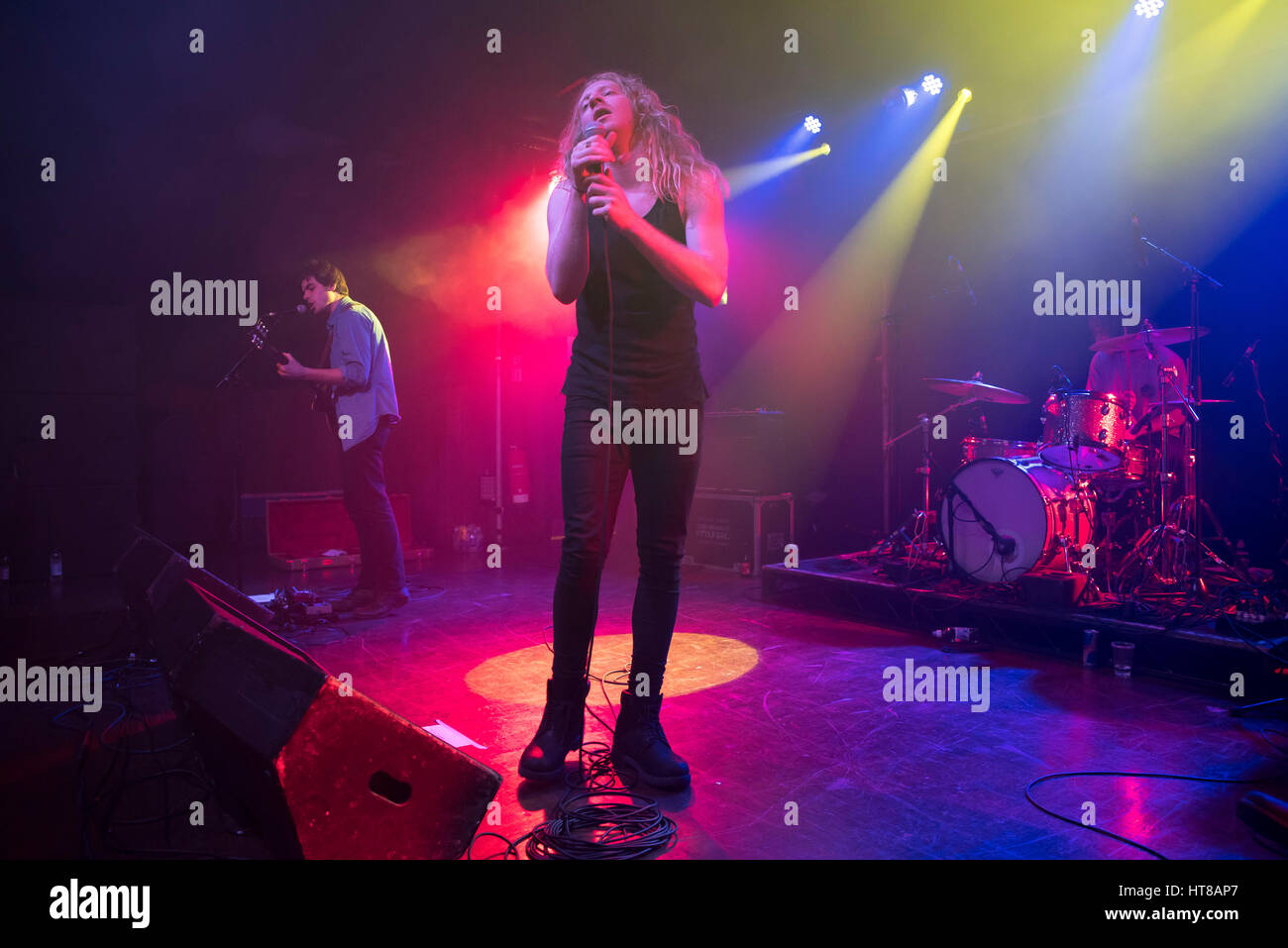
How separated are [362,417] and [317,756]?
338 cm

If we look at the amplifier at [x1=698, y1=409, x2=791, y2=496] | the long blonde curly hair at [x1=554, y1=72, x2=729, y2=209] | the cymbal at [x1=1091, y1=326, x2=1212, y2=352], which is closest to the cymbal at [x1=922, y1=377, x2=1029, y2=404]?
the cymbal at [x1=1091, y1=326, x2=1212, y2=352]

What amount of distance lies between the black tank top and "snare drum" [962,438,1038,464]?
316 cm

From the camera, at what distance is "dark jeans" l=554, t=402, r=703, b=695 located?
2107mm

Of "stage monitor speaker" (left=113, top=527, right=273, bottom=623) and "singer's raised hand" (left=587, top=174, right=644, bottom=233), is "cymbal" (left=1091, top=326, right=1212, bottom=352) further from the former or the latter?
"stage monitor speaker" (left=113, top=527, right=273, bottom=623)

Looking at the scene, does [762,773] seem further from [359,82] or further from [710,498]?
[359,82]

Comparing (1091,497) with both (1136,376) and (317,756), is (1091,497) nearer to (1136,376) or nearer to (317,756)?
(1136,376)

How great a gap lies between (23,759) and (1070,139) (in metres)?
7.51

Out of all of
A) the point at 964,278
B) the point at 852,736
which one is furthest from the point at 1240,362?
the point at 852,736

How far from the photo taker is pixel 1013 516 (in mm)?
4250

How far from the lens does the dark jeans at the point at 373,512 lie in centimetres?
445

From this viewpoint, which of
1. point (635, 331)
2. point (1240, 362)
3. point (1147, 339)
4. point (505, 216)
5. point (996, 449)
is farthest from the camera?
point (505, 216)

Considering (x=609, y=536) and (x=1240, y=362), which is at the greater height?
(x=1240, y=362)

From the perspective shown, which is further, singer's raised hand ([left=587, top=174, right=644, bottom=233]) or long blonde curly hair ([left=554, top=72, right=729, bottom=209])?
long blonde curly hair ([left=554, top=72, right=729, bottom=209])
